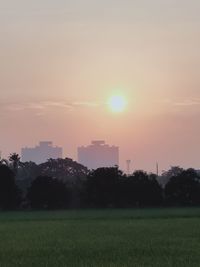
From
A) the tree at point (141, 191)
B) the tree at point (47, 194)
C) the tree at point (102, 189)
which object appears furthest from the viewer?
the tree at point (102, 189)

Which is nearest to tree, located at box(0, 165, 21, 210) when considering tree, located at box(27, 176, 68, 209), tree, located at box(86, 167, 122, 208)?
tree, located at box(27, 176, 68, 209)

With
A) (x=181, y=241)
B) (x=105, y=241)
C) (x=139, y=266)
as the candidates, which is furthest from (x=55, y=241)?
(x=139, y=266)

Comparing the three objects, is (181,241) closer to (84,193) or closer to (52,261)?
(52,261)

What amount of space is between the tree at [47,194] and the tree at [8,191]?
5.32 ft

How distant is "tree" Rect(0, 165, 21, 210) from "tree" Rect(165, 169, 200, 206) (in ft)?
60.8

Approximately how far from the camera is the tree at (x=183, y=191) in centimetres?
8044

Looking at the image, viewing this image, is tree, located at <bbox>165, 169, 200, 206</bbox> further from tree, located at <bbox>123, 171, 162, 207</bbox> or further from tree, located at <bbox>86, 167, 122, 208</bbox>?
tree, located at <bbox>86, 167, 122, 208</bbox>

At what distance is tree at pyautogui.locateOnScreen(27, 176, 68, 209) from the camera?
263 ft

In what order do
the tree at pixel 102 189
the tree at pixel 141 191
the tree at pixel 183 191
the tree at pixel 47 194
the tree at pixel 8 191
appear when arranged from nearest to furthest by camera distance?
the tree at pixel 47 194, the tree at pixel 141 191, the tree at pixel 183 191, the tree at pixel 102 189, the tree at pixel 8 191

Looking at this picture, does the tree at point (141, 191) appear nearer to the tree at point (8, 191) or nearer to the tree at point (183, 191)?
the tree at point (183, 191)

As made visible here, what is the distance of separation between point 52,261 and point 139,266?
3019 mm

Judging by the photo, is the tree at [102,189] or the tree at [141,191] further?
the tree at [102,189]

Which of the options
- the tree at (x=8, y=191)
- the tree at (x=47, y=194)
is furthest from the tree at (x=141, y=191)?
the tree at (x=8, y=191)

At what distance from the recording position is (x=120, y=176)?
270 ft
